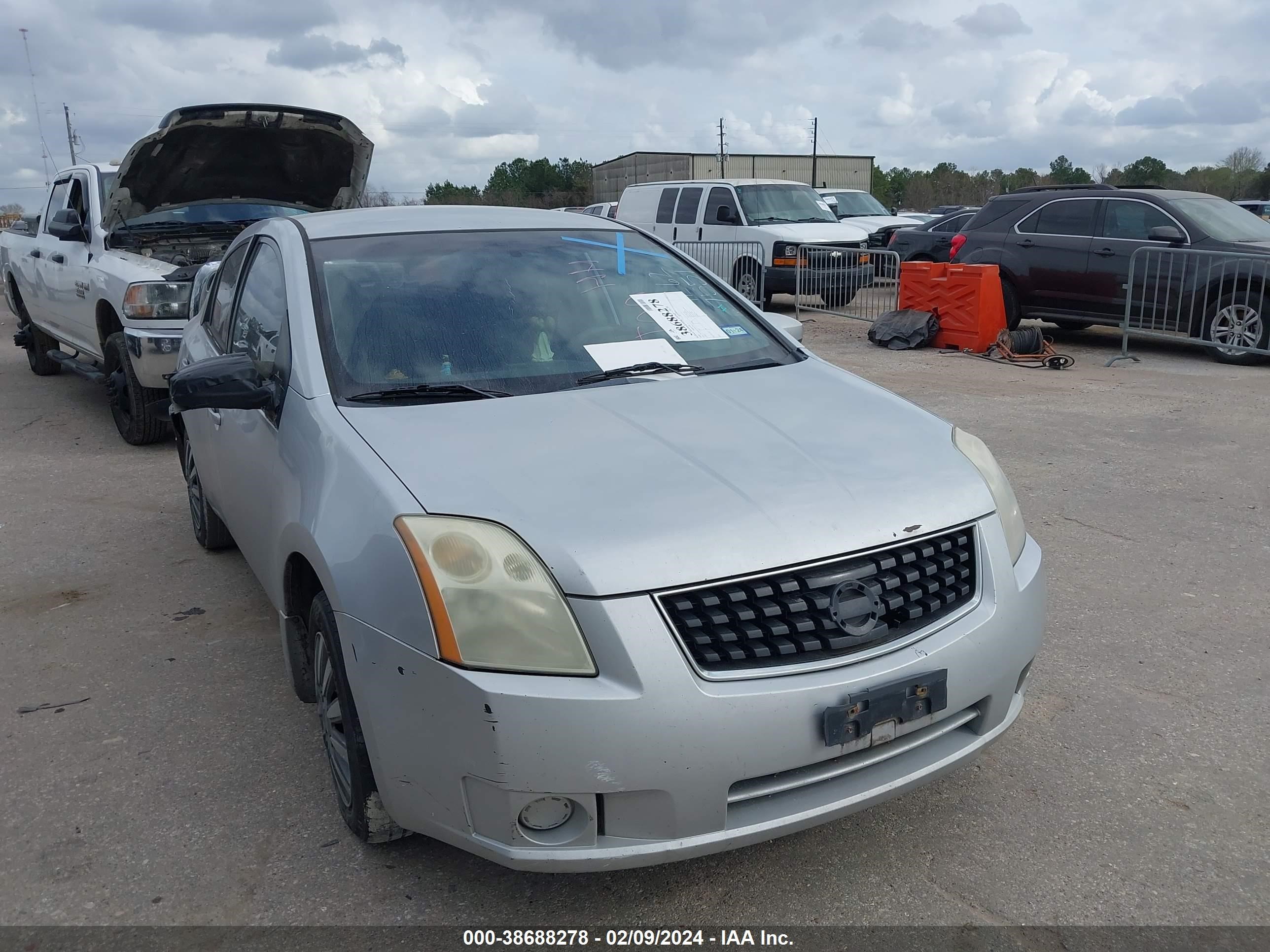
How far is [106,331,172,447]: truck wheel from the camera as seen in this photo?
7242mm

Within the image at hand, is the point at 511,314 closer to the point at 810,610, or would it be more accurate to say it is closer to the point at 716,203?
the point at 810,610

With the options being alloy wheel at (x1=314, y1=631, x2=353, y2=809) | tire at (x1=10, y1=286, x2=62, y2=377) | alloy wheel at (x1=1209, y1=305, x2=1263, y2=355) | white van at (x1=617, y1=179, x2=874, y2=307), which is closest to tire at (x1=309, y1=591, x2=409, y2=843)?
alloy wheel at (x1=314, y1=631, x2=353, y2=809)

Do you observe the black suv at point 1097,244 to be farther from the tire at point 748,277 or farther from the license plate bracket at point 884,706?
the license plate bracket at point 884,706

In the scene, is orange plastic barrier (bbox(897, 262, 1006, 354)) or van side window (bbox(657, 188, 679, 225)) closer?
orange plastic barrier (bbox(897, 262, 1006, 354))

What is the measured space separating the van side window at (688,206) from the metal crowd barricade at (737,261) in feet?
1.66

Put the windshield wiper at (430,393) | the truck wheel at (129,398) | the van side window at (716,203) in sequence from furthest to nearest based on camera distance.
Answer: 1. the van side window at (716,203)
2. the truck wheel at (129,398)
3. the windshield wiper at (430,393)

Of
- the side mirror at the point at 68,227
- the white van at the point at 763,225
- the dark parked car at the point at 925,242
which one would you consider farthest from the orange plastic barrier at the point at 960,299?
the side mirror at the point at 68,227

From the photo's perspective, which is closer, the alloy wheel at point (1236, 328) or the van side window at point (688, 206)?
the alloy wheel at point (1236, 328)

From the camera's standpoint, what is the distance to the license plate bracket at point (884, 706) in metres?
2.29

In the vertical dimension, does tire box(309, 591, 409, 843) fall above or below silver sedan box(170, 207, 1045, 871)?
below

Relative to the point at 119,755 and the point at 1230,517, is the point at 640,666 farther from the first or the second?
the point at 1230,517

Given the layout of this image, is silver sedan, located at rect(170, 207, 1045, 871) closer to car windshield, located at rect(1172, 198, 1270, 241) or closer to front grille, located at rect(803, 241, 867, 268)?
car windshield, located at rect(1172, 198, 1270, 241)

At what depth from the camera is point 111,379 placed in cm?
750

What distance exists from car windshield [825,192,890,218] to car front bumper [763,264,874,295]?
7.25 metres
